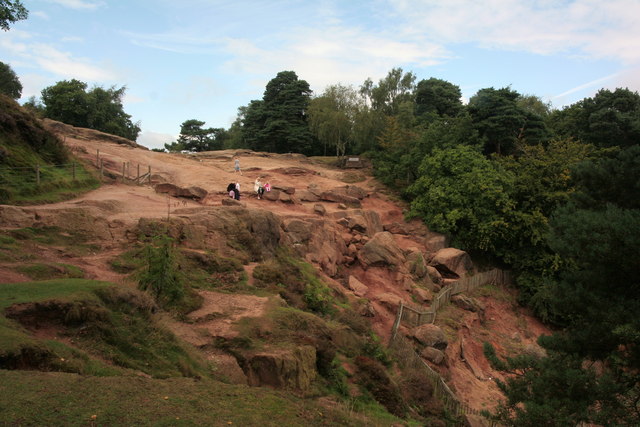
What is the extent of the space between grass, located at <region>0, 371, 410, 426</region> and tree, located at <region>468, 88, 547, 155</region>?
103 ft

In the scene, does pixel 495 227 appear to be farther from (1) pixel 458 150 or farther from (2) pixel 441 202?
(1) pixel 458 150

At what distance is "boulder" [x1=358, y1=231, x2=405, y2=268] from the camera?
23938 millimetres

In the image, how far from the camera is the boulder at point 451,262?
26.3m

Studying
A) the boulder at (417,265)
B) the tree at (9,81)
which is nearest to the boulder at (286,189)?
the boulder at (417,265)

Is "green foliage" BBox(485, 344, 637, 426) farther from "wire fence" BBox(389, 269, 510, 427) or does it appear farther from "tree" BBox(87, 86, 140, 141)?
"tree" BBox(87, 86, 140, 141)

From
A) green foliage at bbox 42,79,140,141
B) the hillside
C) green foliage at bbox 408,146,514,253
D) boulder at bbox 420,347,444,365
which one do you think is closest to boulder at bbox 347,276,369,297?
the hillside

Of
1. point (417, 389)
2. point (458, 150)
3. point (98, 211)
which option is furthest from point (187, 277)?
point (458, 150)

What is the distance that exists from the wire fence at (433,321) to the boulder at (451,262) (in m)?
0.87

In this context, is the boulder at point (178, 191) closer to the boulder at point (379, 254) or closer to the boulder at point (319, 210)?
the boulder at point (319, 210)

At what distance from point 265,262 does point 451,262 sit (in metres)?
13.3

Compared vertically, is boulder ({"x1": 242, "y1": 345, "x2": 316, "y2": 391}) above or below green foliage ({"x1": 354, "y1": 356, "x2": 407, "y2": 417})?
above

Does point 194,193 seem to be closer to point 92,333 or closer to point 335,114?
point 92,333

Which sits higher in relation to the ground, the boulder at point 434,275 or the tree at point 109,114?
the tree at point 109,114

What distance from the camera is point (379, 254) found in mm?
24031
